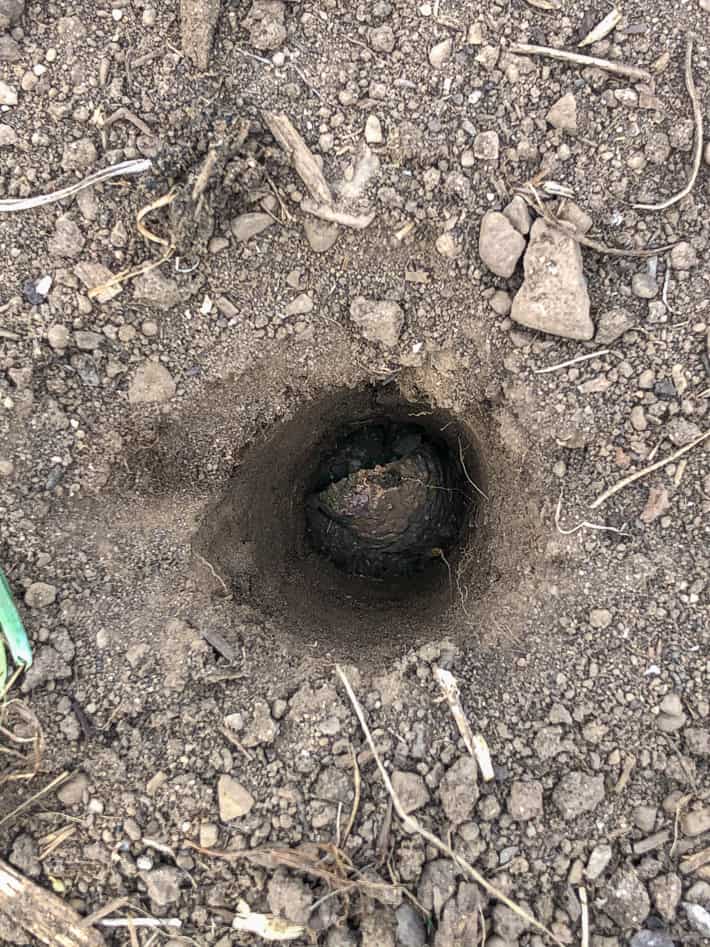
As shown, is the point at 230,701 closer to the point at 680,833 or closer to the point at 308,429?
the point at 308,429

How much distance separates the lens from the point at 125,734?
5.62 ft

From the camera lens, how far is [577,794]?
1.64 metres

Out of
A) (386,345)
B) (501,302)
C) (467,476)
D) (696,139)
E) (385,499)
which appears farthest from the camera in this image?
(385,499)

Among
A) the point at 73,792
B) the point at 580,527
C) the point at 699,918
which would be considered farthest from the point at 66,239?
the point at 699,918

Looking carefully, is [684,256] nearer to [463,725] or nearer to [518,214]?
[518,214]

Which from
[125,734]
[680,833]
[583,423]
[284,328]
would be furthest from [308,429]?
[680,833]

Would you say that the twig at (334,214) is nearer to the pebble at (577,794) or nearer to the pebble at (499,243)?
the pebble at (499,243)

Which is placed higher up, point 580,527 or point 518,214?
point 518,214

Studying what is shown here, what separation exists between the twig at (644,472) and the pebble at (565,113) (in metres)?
0.87

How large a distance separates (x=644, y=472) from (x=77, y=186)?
5.44 feet

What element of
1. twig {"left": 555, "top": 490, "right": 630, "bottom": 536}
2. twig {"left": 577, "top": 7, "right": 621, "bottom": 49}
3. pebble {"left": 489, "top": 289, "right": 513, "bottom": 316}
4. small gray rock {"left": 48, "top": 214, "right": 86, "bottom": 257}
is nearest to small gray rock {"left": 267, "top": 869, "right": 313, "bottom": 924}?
twig {"left": 555, "top": 490, "right": 630, "bottom": 536}

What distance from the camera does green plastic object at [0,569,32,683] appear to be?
1728mm

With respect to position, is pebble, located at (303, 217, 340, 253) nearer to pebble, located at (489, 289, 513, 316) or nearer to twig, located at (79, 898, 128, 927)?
pebble, located at (489, 289, 513, 316)

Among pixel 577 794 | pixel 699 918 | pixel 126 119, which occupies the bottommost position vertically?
pixel 699 918
